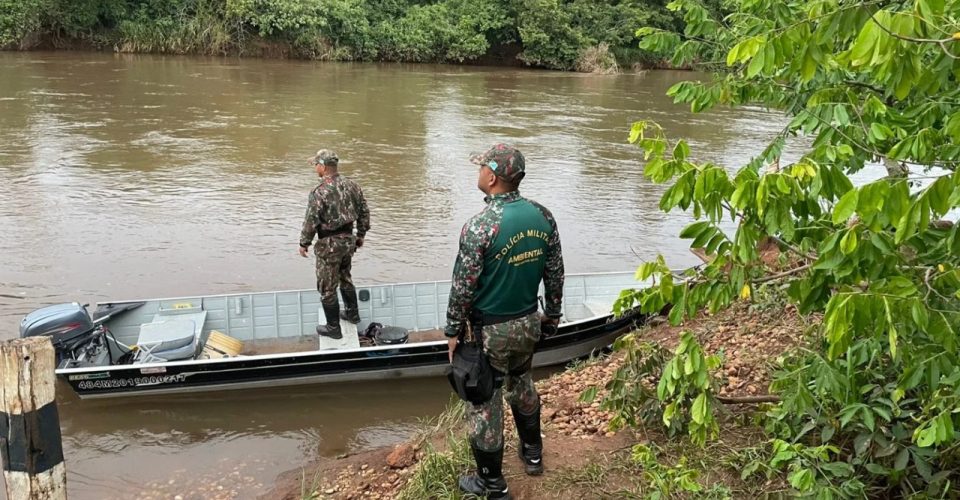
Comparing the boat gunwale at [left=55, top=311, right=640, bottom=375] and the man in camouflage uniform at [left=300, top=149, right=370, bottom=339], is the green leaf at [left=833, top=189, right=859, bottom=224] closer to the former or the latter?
the boat gunwale at [left=55, top=311, right=640, bottom=375]

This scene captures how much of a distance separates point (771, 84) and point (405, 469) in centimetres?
329

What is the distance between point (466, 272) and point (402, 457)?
77.7 inches

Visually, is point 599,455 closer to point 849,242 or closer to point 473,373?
point 473,373

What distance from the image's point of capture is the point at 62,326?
6320mm

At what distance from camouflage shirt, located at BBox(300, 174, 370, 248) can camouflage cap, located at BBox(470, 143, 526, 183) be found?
3.41 m

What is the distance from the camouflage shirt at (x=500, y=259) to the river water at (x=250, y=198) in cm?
299

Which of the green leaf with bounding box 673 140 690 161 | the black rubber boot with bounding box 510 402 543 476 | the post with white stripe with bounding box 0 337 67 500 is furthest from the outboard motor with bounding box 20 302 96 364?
the green leaf with bounding box 673 140 690 161

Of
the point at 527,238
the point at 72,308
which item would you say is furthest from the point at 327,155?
the point at 527,238

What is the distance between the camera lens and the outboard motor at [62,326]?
6.25 meters

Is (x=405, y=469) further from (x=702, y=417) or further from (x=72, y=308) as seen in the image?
(x=72, y=308)

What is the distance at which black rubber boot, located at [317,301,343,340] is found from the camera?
7.24 meters

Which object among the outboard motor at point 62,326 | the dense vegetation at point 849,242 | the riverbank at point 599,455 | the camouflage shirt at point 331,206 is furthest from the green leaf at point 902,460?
the outboard motor at point 62,326

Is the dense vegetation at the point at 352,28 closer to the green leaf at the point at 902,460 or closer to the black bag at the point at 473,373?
the black bag at the point at 473,373

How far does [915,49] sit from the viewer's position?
5.56 feet
